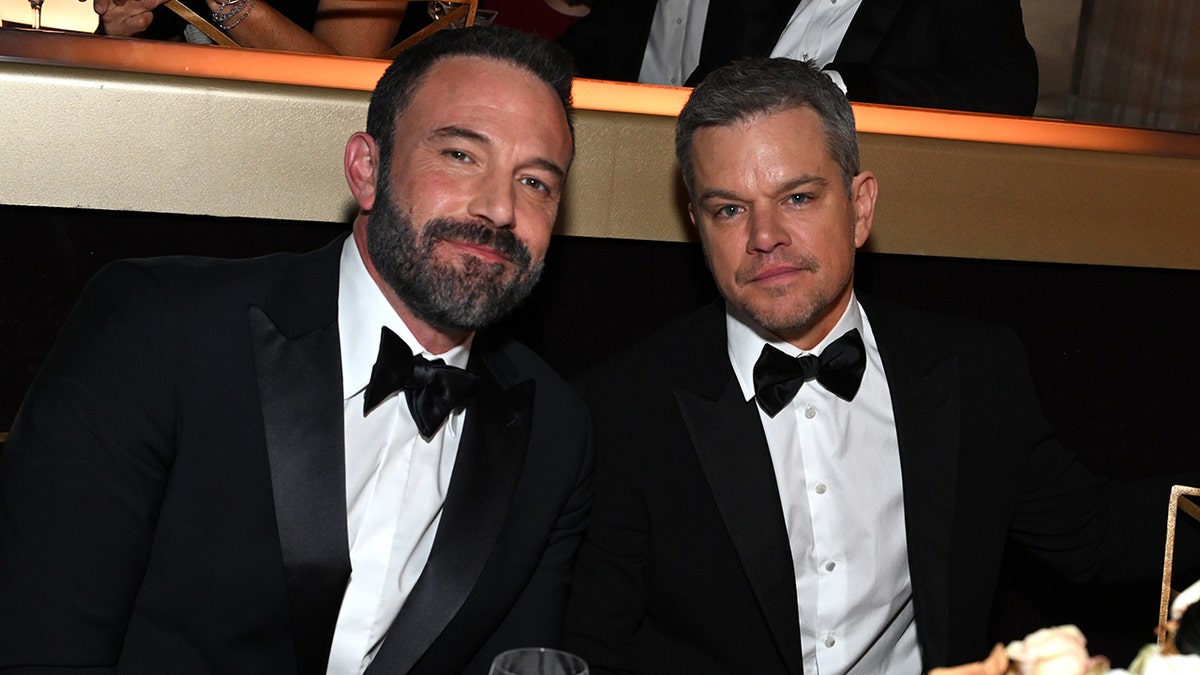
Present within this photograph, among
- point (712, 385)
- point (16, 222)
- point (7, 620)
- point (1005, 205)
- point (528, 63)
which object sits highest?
point (528, 63)

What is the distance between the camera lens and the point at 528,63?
6.22ft

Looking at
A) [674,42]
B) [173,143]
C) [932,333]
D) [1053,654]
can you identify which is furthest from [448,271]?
[674,42]

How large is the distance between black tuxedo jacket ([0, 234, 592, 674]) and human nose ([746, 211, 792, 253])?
1.80 ft

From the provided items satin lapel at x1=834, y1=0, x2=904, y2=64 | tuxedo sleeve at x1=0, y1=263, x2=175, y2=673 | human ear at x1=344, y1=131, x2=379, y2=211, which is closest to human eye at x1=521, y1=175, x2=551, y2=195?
human ear at x1=344, y1=131, x2=379, y2=211

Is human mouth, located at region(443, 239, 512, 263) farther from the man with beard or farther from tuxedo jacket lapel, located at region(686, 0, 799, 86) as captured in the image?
tuxedo jacket lapel, located at region(686, 0, 799, 86)

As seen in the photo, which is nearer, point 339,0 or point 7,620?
point 7,620

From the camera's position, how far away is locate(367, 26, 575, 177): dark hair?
189 centimetres

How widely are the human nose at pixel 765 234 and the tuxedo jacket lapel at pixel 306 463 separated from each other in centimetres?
69

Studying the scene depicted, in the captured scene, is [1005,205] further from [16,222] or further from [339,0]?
[16,222]

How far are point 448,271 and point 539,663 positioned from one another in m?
0.73

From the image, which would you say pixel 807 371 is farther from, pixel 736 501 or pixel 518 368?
pixel 518 368

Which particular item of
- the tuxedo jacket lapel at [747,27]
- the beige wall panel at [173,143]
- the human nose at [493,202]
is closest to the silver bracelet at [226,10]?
the beige wall panel at [173,143]

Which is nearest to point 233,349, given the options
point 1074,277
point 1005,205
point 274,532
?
point 274,532

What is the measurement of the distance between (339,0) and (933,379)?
1.43 m
